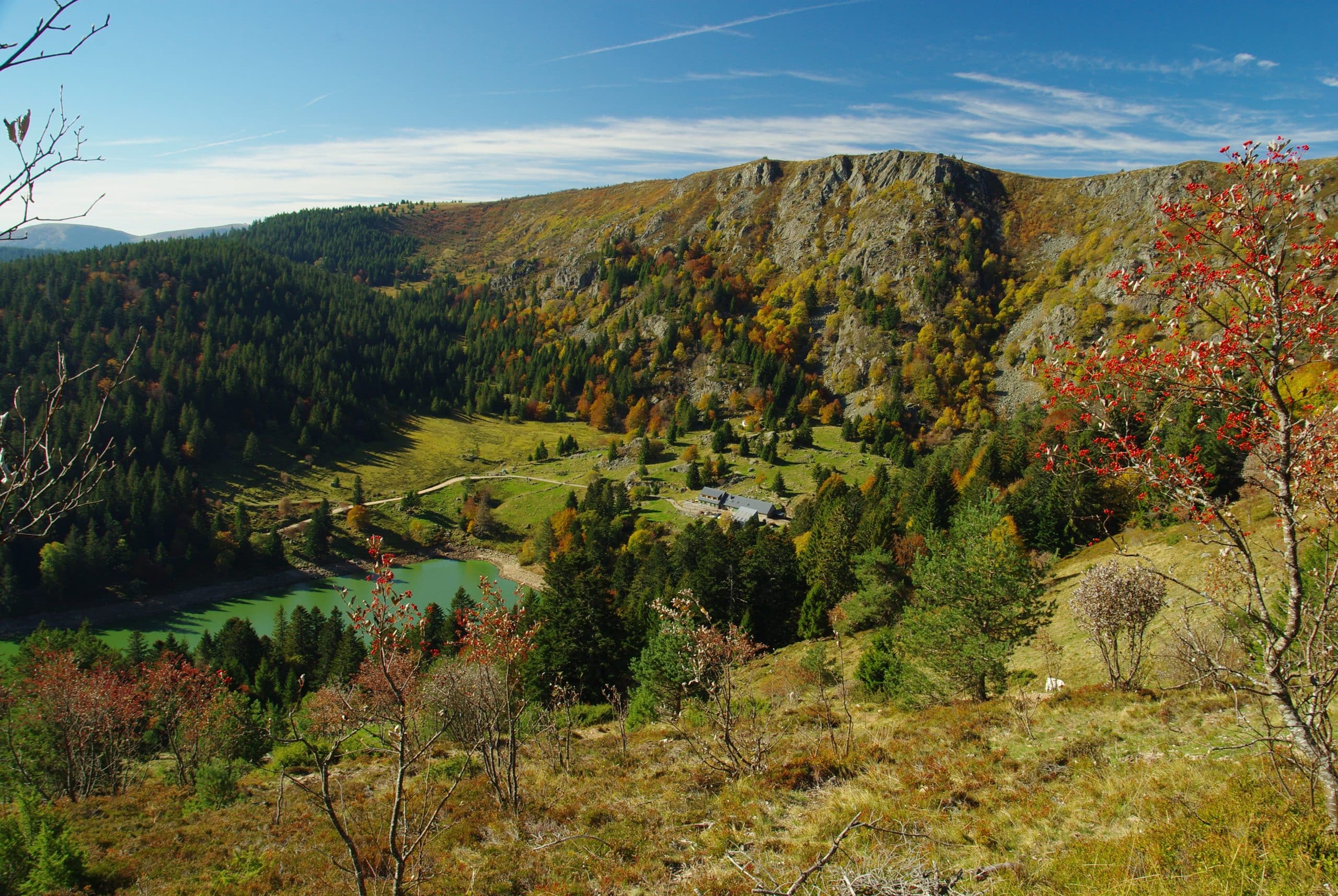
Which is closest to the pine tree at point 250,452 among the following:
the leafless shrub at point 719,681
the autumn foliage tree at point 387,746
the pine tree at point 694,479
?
the pine tree at point 694,479

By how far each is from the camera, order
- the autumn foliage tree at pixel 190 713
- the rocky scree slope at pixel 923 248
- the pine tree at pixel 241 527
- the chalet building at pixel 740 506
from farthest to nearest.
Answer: the rocky scree slope at pixel 923 248, the pine tree at pixel 241 527, the chalet building at pixel 740 506, the autumn foliage tree at pixel 190 713

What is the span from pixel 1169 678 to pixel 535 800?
18040 mm

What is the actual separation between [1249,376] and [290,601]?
86150mm

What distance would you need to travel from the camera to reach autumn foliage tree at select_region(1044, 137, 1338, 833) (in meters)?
5.22

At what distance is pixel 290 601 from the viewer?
72938 millimetres

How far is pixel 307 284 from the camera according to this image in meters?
Answer: 170

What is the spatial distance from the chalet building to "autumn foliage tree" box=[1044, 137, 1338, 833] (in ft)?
220

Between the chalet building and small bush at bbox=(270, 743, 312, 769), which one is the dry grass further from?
the chalet building

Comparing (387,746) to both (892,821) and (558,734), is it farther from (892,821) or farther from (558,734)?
(892,821)

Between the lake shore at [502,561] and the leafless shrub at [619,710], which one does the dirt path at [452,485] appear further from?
the leafless shrub at [619,710]

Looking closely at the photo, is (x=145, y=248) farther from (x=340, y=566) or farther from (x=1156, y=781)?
(x=1156, y=781)

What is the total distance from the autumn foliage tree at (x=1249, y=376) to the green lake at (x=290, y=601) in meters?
62.5

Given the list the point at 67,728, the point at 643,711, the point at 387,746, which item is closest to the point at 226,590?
the point at 67,728

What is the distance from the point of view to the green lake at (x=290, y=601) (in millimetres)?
65062
